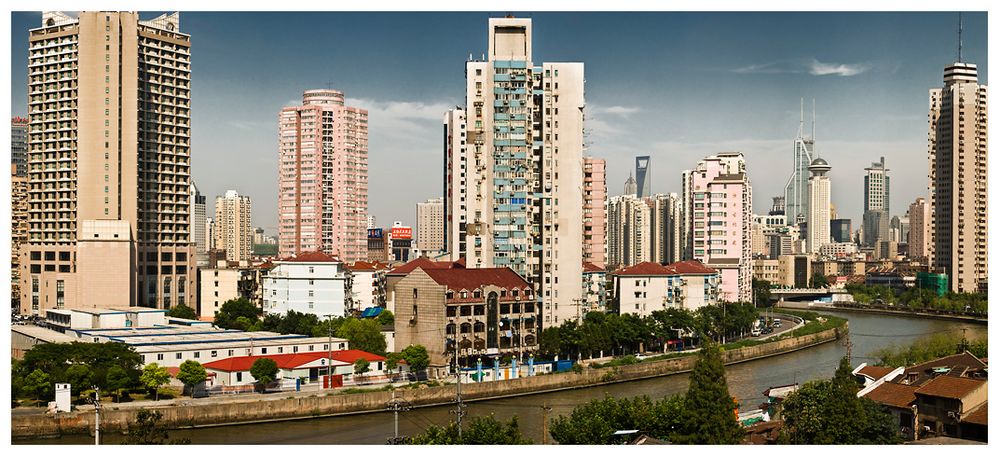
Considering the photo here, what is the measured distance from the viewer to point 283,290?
957 inches

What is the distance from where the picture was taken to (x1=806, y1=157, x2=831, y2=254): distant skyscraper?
84.8 meters

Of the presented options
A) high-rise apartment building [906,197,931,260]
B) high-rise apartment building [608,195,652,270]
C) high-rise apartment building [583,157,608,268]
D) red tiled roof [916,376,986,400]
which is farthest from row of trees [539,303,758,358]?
high-rise apartment building [906,197,931,260]

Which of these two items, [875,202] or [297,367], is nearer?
[297,367]

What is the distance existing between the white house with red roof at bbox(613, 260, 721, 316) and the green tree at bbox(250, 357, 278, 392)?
11.3 meters

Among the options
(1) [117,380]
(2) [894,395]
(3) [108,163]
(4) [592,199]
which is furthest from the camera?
(4) [592,199]

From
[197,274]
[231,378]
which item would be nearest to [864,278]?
[197,274]

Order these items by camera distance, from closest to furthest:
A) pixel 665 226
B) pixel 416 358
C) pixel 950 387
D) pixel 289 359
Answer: pixel 950 387 → pixel 289 359 → pixel 416 358 → pixel 665 226

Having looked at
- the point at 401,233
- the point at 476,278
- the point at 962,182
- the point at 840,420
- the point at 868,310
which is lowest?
the point at 868,310

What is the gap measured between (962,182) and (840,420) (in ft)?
92.7

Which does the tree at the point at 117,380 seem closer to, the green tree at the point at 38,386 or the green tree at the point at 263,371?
the green tree at the point at 38,386

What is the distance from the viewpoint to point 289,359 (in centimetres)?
1564

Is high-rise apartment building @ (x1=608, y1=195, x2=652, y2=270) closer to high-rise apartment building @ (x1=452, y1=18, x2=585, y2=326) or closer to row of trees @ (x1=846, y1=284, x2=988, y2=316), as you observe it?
row of trees @ (x1=846, y1=284, x2=988, y2=316)

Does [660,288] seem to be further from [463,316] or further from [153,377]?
[153,377]

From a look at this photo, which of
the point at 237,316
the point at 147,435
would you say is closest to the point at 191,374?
the point at 147,435
